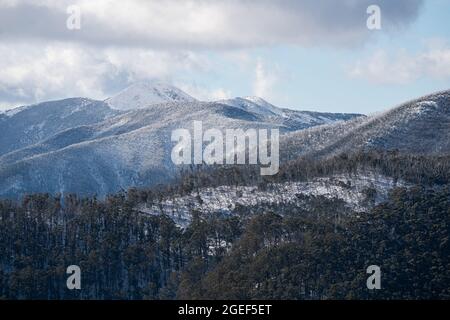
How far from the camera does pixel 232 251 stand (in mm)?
140750

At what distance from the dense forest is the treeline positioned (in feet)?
0.66

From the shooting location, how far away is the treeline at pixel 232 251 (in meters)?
125

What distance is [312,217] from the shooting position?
14862 centimetres

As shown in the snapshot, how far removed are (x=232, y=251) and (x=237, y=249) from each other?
4.31ft

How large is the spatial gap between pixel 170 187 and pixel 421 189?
6436 cm

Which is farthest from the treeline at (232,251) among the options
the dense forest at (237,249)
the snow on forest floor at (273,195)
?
the snow on forest floor at (273,195)

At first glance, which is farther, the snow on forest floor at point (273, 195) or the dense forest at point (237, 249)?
the snow on forest floor at point (273, 195)

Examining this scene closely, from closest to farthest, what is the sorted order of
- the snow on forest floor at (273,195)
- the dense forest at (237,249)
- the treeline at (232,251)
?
the treeline at (232,251)
the dense forest at (237,249)
the snow on forest floor at (273,195)

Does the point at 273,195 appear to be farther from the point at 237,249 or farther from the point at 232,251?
the point at 237,249

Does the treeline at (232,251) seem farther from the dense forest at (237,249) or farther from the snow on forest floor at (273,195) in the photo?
the snow on forest floor at (273,195)

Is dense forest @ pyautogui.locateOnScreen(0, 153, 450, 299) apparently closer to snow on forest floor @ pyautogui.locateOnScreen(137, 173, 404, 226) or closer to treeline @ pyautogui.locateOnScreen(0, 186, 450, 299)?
treeline @ pyautogui.locateOnScreen(0, 186, 450, 299)

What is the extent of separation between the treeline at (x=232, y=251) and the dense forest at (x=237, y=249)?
201 millimetres
